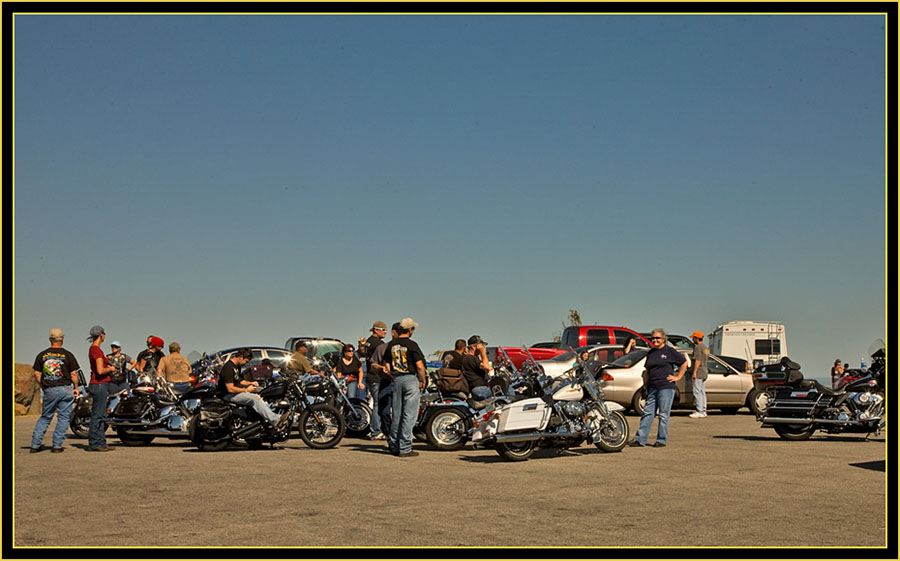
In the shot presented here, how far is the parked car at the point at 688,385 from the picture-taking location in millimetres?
23656

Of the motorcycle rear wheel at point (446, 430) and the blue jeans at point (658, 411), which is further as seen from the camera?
the blue jeans at point (658, 411)

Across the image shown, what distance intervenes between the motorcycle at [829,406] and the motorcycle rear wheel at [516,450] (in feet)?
16.2

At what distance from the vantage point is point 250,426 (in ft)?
53.2

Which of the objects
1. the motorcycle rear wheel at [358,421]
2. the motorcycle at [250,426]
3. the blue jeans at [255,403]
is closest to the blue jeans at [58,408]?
the motorcycle at [250,426]

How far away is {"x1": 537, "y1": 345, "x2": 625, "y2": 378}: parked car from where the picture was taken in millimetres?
25531

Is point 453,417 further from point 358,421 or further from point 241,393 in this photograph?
point 241,393

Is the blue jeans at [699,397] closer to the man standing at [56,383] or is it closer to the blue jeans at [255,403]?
the blue jeans at [255,403]

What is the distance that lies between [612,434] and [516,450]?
67.6 inches

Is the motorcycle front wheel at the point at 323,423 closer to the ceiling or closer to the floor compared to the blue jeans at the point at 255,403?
closer to the floor

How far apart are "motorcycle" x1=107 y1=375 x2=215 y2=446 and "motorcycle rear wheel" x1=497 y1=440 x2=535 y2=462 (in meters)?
4.90

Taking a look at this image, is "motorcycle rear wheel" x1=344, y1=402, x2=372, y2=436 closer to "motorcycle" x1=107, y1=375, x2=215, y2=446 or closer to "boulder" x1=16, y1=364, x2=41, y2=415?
"motorcycle" x1=107, y1=375, x2=215, y2=446

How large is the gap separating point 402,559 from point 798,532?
121 inches

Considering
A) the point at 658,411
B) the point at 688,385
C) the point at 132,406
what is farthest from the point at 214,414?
the point at 688,385

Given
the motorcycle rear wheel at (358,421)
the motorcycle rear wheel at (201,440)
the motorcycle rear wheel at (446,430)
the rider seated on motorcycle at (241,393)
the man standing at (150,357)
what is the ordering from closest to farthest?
the motorcycle rear wheel at (446,430), the motorcycle rear wheel at (201,440), the rider seated on motorcycle at (241,393), the motorcycle rear wheel at (358,421), the man standing at (150,357)
